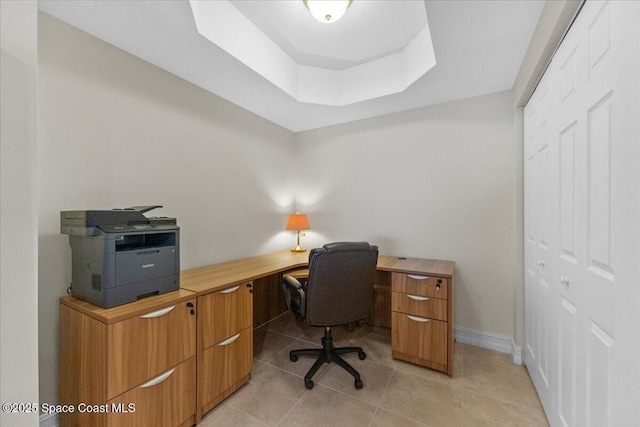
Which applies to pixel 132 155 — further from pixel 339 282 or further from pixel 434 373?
pixel 434 373

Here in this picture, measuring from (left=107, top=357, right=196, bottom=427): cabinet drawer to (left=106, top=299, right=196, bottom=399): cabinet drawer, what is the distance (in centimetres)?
4

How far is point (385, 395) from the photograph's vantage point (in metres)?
1.73

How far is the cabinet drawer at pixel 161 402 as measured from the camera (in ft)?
3.82

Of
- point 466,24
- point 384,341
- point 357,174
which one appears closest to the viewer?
point 466,24

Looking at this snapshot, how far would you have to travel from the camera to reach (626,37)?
2.49 feet

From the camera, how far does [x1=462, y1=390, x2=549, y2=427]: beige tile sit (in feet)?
4.86

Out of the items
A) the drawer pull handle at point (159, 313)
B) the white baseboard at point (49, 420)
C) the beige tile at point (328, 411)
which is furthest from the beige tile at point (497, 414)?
the white baseboard at point (49, 420)

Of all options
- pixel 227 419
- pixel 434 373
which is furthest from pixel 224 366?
pixel 434 373

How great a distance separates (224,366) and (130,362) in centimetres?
61

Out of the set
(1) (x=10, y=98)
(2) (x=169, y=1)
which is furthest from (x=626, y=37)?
(2) (x=169, y=1)

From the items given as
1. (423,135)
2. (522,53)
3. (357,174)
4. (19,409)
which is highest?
(522,53)

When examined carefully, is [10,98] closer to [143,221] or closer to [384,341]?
[143,221]

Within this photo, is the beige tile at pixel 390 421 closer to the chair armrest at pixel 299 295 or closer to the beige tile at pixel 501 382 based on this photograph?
the beige tile at pixel 501 382

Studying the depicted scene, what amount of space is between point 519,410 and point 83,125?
11.1ft
